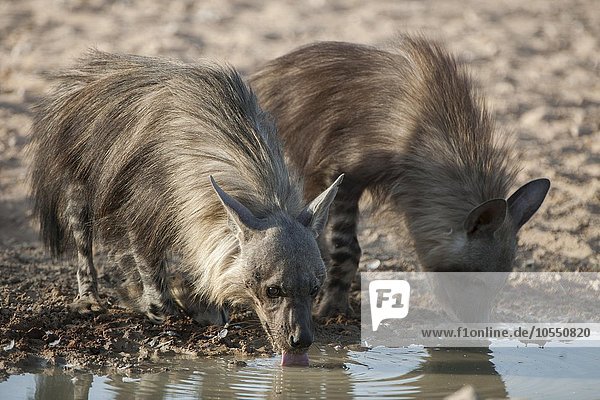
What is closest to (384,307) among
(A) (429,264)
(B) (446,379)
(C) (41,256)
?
(A) (429,264)

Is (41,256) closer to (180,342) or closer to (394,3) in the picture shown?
(180,342)

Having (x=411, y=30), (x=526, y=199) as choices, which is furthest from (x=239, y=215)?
(x=411, y=30)

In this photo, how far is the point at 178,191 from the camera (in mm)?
6949

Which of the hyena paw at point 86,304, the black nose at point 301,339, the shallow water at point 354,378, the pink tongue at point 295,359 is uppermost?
the hyena paw at point 86,304

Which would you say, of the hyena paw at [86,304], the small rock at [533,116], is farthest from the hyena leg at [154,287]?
the small rock at [533,116]

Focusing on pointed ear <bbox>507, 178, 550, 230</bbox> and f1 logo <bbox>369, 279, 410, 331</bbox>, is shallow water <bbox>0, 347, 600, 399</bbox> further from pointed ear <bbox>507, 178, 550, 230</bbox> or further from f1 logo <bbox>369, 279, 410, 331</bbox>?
pointed ear <bbox>507, 178, 550, 230</bbox>

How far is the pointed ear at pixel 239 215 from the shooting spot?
6297mm

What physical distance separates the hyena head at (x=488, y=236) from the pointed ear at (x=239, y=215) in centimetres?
153

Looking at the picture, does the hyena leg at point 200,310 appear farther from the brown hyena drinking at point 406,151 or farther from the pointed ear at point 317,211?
the pointed ear at point 317,211

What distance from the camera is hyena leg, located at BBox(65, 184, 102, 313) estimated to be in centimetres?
774

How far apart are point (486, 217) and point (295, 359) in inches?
61.3

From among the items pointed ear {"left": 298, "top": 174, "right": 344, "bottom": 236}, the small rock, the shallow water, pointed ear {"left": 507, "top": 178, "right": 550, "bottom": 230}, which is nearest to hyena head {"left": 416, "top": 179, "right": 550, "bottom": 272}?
pointed ear {"left": 507, "top": 178, "right": 550, "bottom": 230}

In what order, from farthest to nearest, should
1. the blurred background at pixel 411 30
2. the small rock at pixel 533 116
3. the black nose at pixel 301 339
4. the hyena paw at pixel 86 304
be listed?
the small rock at pixel 533 116 → the blurred background at pixel 411 30 → the hyena paw at pixel 86 304 → the black nose at pixel 301 339

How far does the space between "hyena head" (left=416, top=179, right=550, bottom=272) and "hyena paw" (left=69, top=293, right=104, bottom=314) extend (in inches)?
86.1
